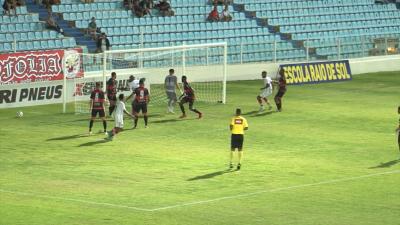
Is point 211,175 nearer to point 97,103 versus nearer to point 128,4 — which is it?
point 97,103

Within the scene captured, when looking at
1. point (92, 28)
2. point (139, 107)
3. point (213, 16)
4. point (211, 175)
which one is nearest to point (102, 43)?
point (92, 28)

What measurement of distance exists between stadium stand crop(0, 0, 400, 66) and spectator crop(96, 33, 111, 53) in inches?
40.4

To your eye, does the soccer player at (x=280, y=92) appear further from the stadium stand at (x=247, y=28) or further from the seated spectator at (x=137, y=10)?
the seated spectator at (x=137, y=10)

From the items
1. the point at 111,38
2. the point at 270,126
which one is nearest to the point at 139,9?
the point at 111,38

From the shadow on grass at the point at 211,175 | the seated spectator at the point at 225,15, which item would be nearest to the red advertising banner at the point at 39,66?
the seated spectator at the point at 225,15

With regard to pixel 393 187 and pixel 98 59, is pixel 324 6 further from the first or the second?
pixel 393 187

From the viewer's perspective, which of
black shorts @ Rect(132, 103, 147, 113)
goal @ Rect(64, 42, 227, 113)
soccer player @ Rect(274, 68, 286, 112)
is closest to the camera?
black shorts @ Rect(132, 103, 147, 113)

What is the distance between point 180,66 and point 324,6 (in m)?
15.7

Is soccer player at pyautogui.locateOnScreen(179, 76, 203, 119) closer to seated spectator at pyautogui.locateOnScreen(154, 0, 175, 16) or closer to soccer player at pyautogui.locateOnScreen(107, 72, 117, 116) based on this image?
soccer player at pyautogui.locateOnScreen(107, 72, 117, 116)

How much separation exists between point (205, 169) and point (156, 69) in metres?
19.7

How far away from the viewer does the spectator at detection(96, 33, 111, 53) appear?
159 feet

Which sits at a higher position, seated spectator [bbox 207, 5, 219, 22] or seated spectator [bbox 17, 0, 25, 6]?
seated spectator [bbox 17, 0, 25, 6]

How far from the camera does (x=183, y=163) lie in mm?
29594

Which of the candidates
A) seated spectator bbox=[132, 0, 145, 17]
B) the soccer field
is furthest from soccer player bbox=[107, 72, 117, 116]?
seated spectator bbox=[132, 0, 145, 17]
